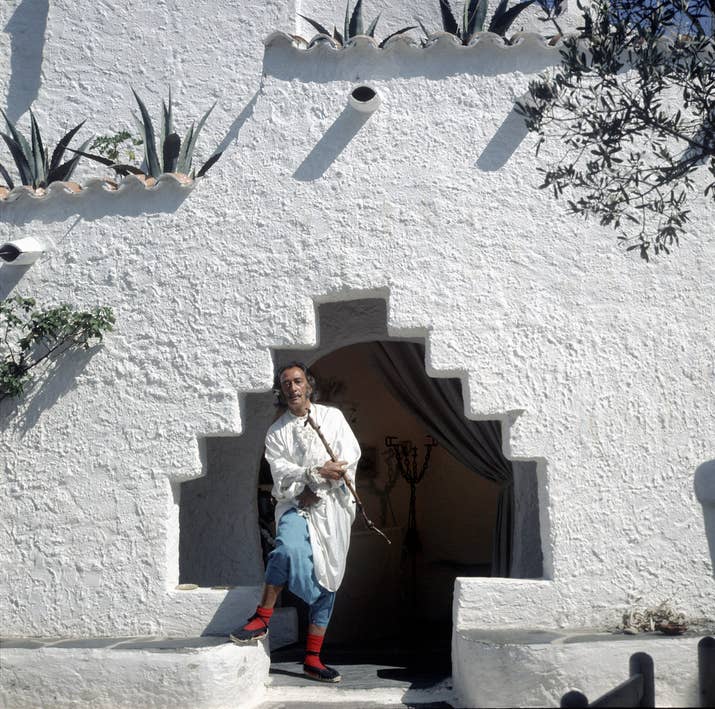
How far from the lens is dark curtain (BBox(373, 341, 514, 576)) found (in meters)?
7.51

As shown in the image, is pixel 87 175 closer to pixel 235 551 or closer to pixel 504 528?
pixel 235 551

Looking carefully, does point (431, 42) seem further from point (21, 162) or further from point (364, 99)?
point (21, 162)

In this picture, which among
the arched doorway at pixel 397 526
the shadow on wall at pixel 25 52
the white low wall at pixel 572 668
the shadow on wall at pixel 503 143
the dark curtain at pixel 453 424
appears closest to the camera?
the white low wall at pixel 572 668

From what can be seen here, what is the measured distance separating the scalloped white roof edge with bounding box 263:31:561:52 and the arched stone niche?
1.75 m

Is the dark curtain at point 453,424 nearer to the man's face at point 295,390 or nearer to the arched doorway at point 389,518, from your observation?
the arched doorway at point 389,518

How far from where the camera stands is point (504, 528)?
24.7ft

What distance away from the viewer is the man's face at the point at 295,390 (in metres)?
6.17

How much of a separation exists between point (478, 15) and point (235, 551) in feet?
13.5

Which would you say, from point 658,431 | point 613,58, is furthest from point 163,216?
point 658,431

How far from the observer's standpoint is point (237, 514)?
23.1 ft

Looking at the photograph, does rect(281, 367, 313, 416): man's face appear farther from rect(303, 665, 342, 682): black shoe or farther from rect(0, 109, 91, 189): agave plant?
rect(0, 109, 91, 189): agave plant

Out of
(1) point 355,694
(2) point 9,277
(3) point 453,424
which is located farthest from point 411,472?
(2) point 9,277

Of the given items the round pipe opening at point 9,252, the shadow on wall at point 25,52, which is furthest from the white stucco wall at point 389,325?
the shadow on wall at point 25,52

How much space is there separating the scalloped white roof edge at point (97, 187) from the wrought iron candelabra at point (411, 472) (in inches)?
199
